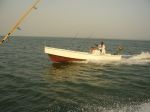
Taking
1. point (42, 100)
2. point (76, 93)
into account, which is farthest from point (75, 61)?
point (42, 100)

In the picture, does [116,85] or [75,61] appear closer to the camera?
[116,85]

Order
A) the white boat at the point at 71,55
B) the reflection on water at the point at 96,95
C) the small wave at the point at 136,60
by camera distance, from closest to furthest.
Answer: the reflection on water at the point at 96,95, the white boat at the point at 71,55, the small wave at the point at 136,60

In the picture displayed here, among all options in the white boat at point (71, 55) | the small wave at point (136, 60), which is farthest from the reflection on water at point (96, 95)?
the small wave at point (136, 60)

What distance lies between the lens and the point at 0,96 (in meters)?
11.7

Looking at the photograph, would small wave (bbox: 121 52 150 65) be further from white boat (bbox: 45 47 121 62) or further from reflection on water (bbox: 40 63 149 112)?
reflection on water (bbox: 40 63 149 112)

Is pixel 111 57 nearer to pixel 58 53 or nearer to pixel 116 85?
pixel 58 53

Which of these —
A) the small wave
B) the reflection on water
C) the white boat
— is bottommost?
the reflection on water

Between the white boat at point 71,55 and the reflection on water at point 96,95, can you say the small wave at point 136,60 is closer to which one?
the white boat at point 71,55

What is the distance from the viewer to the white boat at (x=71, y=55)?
78.1 feet

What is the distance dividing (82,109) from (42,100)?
2.61m

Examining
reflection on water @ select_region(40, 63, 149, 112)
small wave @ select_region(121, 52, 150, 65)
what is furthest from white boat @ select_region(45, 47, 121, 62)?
reflection on water @ select_region(40, 63, 149, 112)

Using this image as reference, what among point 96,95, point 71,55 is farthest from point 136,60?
point 96,95

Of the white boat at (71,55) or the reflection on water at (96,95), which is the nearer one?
the reflection on water at (96,95)

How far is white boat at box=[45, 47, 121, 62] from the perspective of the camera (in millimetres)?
23797
